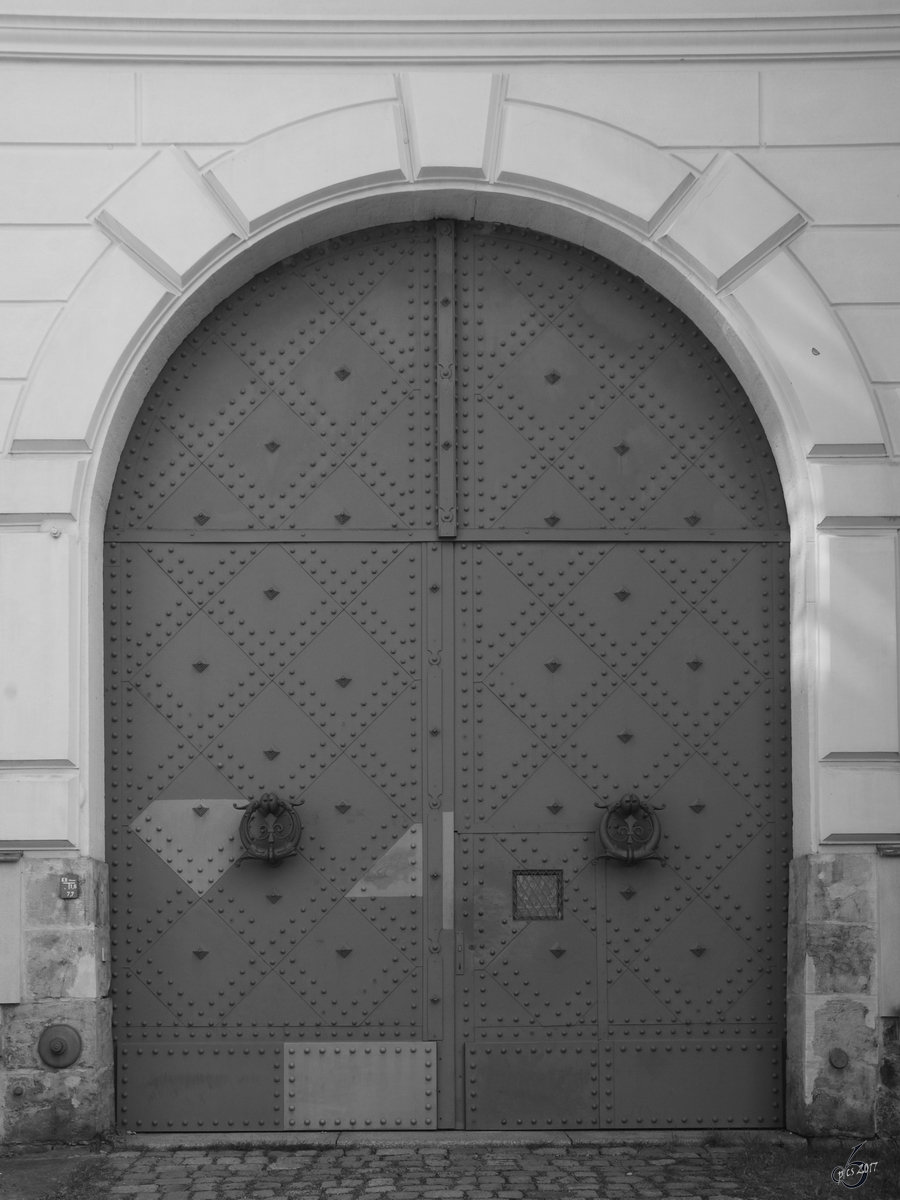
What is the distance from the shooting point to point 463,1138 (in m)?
6.63

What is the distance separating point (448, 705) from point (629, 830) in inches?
39.2

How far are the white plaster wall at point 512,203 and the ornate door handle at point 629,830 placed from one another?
684 millimetres

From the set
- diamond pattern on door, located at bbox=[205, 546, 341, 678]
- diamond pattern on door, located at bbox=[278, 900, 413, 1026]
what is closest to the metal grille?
diamond pattern on door, located at bbox=[278, 900, 413, 1026]

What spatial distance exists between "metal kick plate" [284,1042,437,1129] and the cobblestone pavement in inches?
7.7

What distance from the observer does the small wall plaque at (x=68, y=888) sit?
6.50 metres

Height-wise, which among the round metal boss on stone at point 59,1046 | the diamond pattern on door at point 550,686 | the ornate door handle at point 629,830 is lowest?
the round metal boss on stone at point 59,1046

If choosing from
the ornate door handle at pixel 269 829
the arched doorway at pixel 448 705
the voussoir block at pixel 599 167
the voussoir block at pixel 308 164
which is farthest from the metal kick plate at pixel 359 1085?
the voussoir block at pixel 599 167

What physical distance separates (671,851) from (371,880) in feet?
4.51

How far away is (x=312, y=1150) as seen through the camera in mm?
6547

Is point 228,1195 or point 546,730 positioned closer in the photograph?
point 228,1195

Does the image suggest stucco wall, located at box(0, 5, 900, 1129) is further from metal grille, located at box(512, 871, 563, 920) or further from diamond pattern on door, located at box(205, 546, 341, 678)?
metal grille, located at box(512, 871, 563, 920)

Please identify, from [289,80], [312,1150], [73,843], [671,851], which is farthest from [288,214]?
[312,1150]

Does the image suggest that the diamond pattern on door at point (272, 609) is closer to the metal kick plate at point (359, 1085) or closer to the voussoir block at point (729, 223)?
the metal kick plate at point (359, 1085)

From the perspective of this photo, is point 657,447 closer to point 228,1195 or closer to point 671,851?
point 671,851
